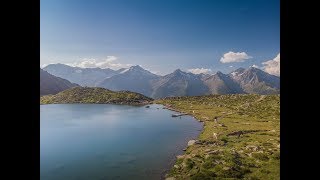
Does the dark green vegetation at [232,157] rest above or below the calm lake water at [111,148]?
above

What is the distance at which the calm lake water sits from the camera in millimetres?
53750

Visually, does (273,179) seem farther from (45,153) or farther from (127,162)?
(45,153)

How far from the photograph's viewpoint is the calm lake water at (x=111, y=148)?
5375cm

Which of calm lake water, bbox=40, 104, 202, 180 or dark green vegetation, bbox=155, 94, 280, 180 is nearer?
dark green vegetation, bbox=155, 94, 280, 180

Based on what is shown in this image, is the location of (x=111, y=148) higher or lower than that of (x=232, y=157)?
lower

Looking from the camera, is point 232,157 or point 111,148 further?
point 111,148

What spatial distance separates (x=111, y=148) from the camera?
253ft

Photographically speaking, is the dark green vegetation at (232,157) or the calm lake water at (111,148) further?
the calm lake water at (111,148)

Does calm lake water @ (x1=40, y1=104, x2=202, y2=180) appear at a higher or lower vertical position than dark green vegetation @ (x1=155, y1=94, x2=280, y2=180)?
lower
